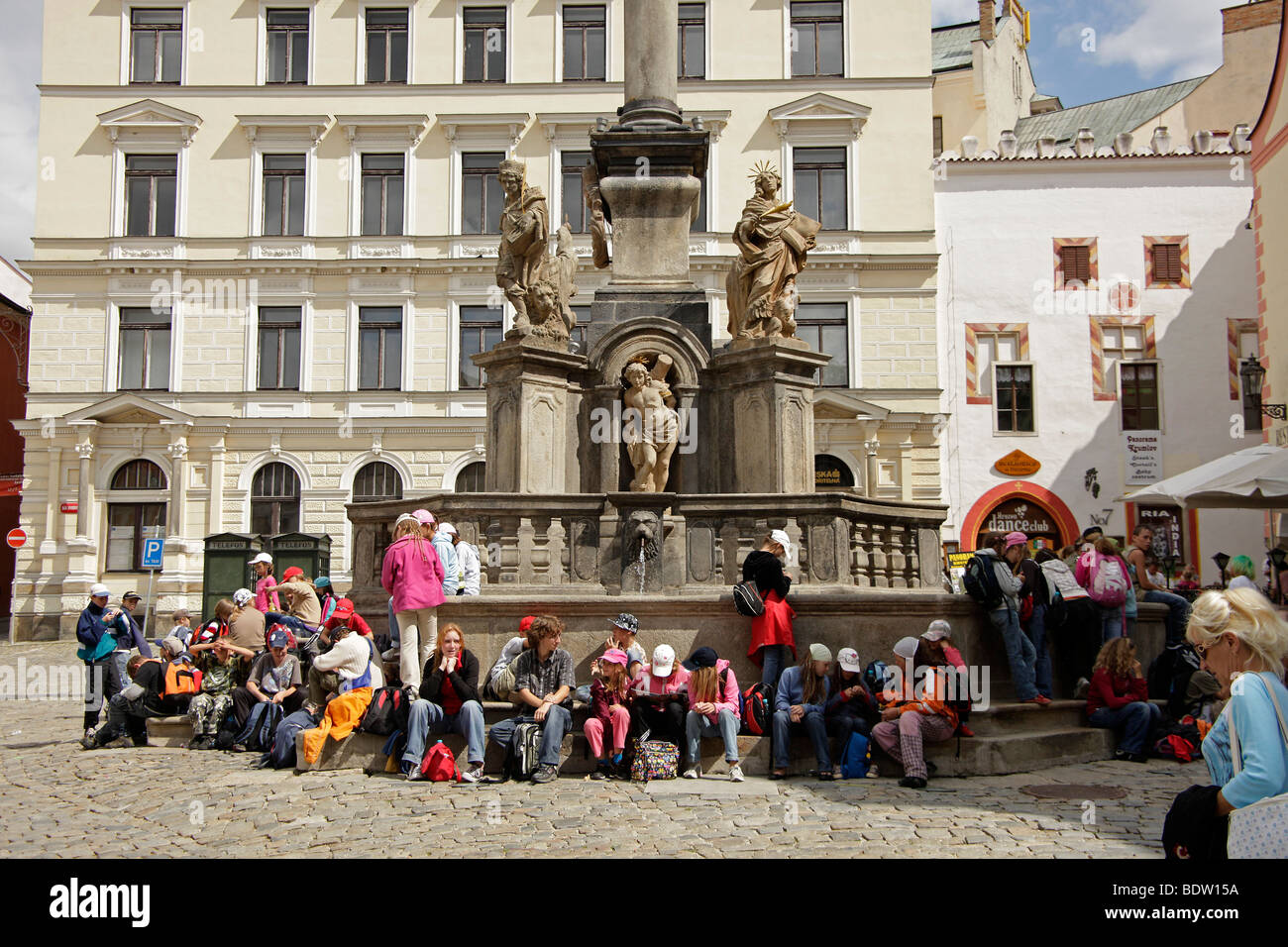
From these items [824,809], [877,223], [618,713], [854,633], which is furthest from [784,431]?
[877,223]

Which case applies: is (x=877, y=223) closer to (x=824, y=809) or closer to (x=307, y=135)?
(x=307, y=135)

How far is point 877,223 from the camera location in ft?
107

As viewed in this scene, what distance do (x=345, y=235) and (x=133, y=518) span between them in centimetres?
940

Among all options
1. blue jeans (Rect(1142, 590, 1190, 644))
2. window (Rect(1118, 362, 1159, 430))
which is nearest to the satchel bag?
blue jeans (Rect(1142, 590, 1190, 644))

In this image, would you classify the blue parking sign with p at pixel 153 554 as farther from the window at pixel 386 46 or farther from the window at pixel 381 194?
the window at pixel 386 46

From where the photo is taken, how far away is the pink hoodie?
10344 millimetres

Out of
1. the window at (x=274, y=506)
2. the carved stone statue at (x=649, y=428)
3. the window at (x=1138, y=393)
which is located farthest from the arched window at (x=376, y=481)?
the carved stone statue at (x=649, y=428)

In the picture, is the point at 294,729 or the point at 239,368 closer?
the point at 294,729

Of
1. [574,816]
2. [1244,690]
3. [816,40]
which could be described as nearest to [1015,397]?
[816,40]

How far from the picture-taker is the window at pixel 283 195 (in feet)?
108

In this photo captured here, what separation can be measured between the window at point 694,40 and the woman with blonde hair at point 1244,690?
102 feet

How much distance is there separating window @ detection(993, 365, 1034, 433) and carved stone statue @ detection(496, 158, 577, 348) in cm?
2130

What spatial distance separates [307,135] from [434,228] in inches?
175
